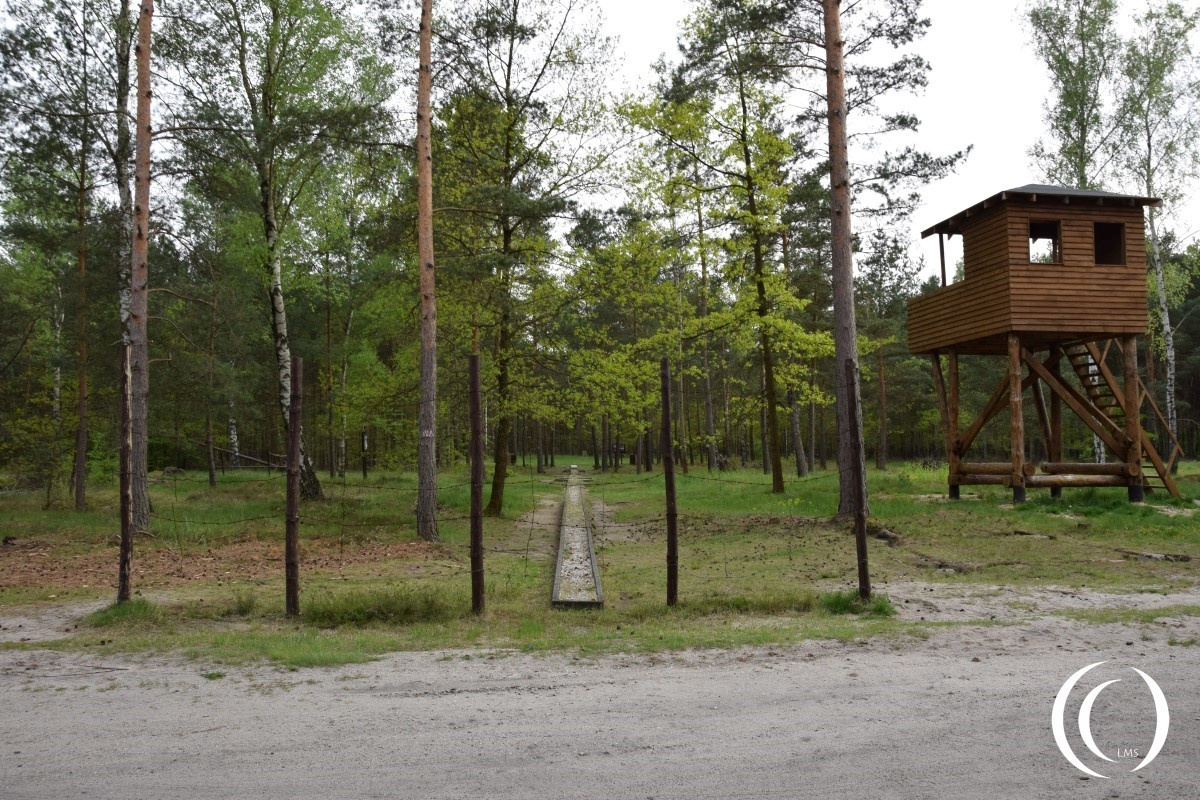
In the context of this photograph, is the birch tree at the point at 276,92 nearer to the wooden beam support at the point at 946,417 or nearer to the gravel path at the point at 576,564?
the gravel path at the point at 576,564

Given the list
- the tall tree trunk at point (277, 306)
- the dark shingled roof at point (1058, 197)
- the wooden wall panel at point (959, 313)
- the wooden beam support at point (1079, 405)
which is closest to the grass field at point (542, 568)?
the wooden beam support at point (1079, 405)

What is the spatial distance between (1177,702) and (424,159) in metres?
13.4

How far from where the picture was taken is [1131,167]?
2641 cm

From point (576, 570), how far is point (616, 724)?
6.28m

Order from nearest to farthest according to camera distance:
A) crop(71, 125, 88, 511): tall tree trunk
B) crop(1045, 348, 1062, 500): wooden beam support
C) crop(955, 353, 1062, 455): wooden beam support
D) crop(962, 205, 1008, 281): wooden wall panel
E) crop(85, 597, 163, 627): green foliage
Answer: crop(85, 597, 163, 627): green foliage
crop(962, 205, 1008, 281): wooden wall panel
crop(71, 125, 88, 511): tall tree trunk
crop(955, 353, 1062, 455): wooden beam support
crop(1045, 348, 1062, 500): wooden beam support

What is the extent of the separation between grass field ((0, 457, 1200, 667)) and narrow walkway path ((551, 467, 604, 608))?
23 centimetres

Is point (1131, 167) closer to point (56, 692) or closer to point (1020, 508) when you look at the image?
point (1020, 508)

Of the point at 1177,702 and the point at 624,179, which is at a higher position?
the point at 624,179

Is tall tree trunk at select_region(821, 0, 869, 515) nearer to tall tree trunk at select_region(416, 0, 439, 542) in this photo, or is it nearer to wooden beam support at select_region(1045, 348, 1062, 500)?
tall tree trunk at select_region(416, 0, 439, 542)

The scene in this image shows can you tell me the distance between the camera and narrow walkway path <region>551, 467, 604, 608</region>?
8.81 meters

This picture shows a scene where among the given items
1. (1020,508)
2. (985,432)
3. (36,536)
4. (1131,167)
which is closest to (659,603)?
(1020,508)

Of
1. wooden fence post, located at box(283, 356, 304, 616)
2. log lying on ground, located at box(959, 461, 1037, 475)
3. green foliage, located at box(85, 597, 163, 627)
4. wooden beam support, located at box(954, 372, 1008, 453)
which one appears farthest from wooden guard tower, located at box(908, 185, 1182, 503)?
green foliage, located at box(85, 597, 163, 627)


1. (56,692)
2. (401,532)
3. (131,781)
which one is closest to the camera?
(131,781)

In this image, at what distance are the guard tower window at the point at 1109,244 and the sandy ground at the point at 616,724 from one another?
14.3 m
